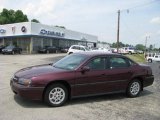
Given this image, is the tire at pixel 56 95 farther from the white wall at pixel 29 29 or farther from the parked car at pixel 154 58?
the white wall at pixel 29 29

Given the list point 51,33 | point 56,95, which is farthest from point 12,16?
point 56,95

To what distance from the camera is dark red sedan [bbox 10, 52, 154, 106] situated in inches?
294

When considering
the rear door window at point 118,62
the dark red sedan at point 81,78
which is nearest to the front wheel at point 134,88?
the dark red sedan at point 81,78

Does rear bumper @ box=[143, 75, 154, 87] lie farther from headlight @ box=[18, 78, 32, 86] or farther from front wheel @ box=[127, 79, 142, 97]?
headlight @ box=[18, 78, 32, 86]

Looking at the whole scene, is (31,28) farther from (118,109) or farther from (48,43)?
(118,109)

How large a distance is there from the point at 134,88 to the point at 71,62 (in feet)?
8.19

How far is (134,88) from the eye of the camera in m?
9.56

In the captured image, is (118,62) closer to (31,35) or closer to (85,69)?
(85,69)

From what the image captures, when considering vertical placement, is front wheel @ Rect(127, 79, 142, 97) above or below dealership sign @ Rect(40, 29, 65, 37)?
below

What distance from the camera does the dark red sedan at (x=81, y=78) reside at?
7.48 meters

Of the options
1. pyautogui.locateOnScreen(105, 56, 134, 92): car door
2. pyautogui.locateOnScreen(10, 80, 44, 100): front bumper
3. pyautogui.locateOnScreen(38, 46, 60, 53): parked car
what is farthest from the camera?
pyautogui.locateOnScreen(38, 46, 60, 53): parked car

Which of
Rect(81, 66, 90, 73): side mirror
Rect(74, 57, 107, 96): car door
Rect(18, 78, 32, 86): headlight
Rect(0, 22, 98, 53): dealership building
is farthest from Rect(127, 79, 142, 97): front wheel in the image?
Rect(0, 22, 98, 53): dealership building

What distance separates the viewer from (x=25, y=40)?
52.1 m

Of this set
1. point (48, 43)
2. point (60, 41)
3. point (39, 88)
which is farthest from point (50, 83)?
point (60, 41)
